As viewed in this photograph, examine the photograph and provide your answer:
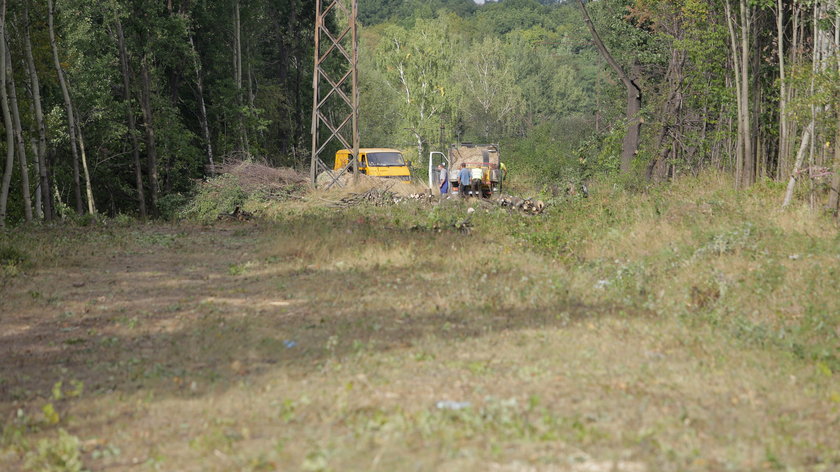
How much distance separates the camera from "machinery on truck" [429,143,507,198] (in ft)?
90.7

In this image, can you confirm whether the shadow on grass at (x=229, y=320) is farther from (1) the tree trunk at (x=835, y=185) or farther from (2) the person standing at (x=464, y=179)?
(2) the person standing at (x=464, y=179)

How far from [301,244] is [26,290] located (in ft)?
14.0

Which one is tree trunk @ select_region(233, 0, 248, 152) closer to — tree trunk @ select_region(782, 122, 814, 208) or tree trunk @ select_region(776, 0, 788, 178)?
tree trunk @ select_region(776, 0, 788, 178)

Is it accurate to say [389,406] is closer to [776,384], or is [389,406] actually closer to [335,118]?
[776,384]

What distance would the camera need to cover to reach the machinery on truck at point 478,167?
2766cm

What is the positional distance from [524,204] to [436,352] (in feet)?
49.0

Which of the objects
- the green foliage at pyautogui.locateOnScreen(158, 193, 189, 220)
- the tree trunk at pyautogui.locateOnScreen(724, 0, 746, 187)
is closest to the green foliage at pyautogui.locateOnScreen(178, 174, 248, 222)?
the green foliage at pyautogui.locateOnScreen(158, 193, 189, 220)

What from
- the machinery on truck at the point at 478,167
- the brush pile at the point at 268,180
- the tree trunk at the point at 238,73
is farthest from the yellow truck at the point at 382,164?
the tree trunk at the point at 238,73

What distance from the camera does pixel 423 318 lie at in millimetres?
8688

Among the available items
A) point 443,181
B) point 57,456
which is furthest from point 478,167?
point 57,456

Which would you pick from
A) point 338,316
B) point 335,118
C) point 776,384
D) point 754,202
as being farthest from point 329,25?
point 776,384

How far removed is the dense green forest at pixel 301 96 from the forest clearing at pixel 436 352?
166 inches

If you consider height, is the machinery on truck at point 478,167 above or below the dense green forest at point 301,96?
below

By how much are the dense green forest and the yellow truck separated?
6.07m
